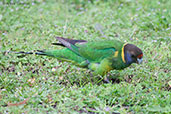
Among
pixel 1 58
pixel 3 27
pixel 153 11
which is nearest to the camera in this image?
pixel 1 58

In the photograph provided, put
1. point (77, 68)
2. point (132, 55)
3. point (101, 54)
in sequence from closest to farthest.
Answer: point (132, 55), point (101, 54), point (77, 68)

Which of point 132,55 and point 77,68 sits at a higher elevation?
point 132,55

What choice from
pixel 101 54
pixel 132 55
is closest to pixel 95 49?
pixel 101 54

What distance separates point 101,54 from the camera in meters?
4.34

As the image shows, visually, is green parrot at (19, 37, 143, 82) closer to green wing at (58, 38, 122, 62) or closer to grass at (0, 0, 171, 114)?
green wing at (58, 38, 122, 62)

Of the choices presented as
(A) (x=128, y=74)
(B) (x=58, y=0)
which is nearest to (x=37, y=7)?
(B) (x=58, y=0)

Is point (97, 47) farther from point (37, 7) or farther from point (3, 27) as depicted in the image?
point (37, 7)

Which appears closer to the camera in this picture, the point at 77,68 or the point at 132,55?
the point at 132,55

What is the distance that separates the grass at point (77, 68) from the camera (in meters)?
3.64

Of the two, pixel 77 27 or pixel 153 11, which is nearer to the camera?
pixel 77 27

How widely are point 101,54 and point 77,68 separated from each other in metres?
0.78

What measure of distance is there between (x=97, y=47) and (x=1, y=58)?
6.22 feet

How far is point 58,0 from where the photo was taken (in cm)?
765

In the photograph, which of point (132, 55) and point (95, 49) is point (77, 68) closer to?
point (95, 49)
